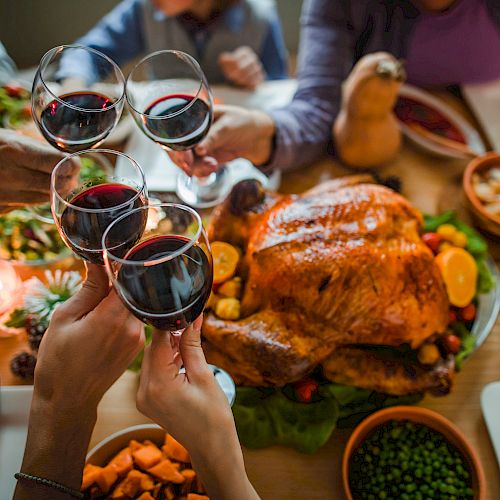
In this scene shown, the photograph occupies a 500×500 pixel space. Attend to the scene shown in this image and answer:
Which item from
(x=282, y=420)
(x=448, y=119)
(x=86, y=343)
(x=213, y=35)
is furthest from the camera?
(x=213, y=35)

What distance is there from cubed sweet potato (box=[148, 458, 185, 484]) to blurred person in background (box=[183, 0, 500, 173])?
0.61 m

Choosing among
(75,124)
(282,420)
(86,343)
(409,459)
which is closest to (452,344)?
(409,459)

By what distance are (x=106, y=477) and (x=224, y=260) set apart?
46cm

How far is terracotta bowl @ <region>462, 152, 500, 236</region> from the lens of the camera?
1.24m

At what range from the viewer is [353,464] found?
0.96m

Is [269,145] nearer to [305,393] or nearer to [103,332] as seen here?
[305,393]

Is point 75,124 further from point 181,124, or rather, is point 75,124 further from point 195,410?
point 195,410

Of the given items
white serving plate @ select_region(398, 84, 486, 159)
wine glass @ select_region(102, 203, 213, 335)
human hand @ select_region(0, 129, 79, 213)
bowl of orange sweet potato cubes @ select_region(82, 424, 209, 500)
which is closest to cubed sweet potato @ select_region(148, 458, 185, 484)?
bowl of orange sweet potato cubes @ select_region(82, 424, 209, 500)

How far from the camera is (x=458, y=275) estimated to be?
115 centimetres

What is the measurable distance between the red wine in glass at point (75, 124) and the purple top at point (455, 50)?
1045 millimetres

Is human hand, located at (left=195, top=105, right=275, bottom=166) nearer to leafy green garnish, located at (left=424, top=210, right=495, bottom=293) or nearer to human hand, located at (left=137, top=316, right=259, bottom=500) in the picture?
leafy green garnish, located at (left=424, top=210, right=495, bottom=293)

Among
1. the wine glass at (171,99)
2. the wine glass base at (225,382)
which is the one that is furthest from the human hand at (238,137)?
the wine glass base at (225,382)

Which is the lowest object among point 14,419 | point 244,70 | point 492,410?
point 14,419

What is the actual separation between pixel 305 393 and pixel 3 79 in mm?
1211
